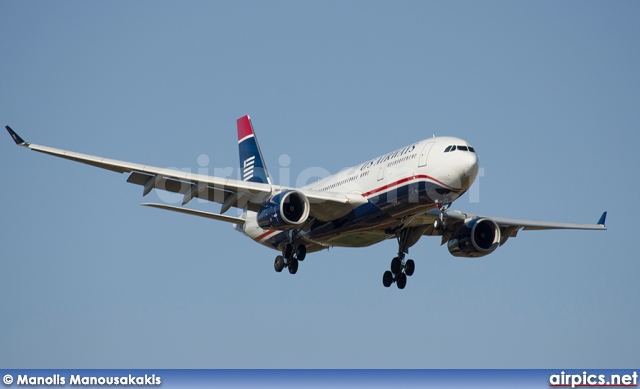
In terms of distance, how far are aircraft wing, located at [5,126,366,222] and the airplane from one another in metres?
0.04

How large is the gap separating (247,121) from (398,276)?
13887 millimetres

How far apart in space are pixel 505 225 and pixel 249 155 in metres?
14.3

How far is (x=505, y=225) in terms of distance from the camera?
53188mm

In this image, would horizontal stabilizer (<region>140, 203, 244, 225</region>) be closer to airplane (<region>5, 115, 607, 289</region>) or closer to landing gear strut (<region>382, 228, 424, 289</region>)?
airplane (<region>5, 115, 607, 289</region>)

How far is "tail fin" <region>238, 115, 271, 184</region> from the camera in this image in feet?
185

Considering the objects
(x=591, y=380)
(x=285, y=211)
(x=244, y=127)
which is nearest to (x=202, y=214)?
(x=285, y=211)

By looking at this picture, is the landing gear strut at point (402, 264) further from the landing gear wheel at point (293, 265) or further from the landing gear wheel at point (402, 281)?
the landing gear wheel at point (293, 265)

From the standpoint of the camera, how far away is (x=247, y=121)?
5984cm

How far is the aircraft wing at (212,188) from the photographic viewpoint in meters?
44.4

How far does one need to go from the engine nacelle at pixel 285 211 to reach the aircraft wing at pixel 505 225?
228 inches

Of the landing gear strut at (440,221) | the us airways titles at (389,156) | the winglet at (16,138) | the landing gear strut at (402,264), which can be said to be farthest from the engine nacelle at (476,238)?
the winglet at (16,138)

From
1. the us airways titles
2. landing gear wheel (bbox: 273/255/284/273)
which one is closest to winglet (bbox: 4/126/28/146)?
landing gear wheel (bbox: 273/255/284/273)

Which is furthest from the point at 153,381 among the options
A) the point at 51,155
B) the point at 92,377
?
the point at 51,155

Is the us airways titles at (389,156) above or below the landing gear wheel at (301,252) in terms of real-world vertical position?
above
